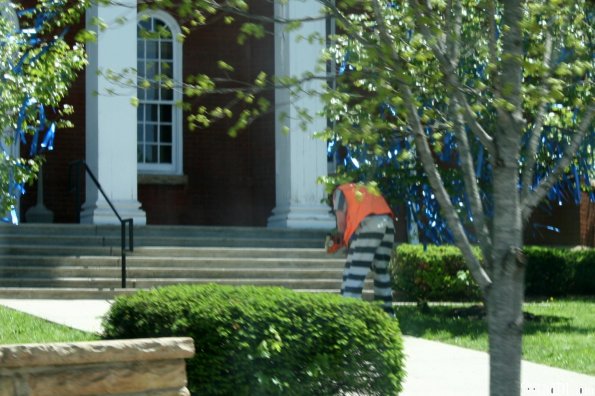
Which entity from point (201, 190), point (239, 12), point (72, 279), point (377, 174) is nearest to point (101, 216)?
point (72, 279)

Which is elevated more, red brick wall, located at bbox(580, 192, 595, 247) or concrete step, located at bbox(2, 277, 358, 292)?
red brick wall, located at bbox(580, 192, 595, 247)

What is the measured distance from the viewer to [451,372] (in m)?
10.1

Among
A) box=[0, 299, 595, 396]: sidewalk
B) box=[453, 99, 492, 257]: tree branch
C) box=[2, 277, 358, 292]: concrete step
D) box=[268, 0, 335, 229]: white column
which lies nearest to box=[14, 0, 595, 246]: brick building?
box=[268, 0, 335, 229]: white column

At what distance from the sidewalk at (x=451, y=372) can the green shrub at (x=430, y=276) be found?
5.13 meters

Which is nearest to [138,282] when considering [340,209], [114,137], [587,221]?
[114,137]

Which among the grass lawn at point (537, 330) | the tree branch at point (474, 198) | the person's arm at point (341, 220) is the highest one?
the tree branch at point (474, 198)

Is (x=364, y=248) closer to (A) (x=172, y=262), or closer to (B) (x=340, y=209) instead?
(B) (x=340, y=209)

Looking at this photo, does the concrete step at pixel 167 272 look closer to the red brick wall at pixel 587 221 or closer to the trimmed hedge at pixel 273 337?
the trimmed hedge at pixel 273 337

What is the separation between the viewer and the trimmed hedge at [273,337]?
721 centimetres

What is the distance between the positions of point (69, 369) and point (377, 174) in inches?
310

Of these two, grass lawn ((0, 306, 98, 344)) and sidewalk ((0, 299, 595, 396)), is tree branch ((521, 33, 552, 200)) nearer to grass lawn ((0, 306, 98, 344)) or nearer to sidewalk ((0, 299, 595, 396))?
sidewalk ((0, 299, 595, 396))

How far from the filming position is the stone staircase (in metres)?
15.4

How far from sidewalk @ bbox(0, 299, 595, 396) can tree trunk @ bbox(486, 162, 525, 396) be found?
140 inches

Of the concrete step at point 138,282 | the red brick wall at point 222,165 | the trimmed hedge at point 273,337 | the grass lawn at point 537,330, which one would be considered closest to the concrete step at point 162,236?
the concrete step at point 138,282
